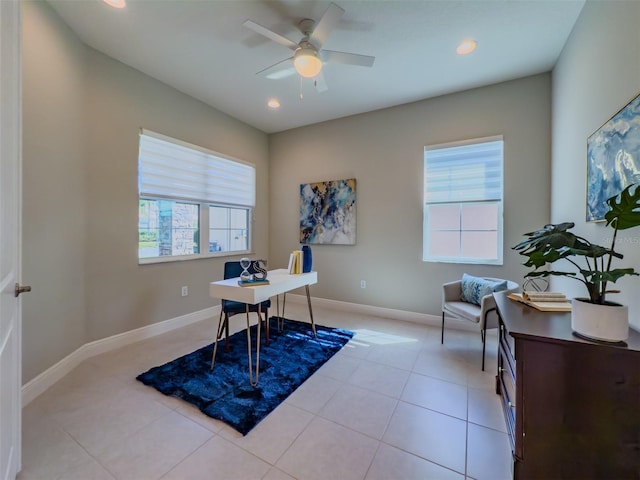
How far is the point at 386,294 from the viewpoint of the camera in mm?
3658

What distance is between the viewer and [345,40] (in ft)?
7.70

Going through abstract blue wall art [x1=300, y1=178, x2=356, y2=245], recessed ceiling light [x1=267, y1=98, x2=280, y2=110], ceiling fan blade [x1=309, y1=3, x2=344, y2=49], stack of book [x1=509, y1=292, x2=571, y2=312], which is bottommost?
stack of book [x1=509, y1=292, x2=571, y2=312]

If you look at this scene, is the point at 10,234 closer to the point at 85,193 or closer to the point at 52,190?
the point at 52,190

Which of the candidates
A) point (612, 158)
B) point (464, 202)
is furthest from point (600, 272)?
point (464, 202)

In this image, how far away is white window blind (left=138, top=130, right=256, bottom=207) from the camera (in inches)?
114

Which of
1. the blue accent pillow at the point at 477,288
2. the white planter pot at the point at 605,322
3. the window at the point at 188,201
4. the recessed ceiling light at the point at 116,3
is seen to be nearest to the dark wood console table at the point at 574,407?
the white planter pot at the point at 605,322

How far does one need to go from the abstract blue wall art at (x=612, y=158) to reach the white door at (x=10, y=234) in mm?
2817

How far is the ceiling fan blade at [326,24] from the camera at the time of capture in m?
1.76

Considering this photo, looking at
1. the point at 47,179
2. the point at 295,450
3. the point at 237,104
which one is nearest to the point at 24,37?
the point at 47,179

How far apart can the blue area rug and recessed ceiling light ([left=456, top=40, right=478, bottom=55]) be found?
3058 mm

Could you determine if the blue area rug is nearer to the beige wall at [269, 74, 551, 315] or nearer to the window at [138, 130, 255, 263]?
the beige wall at [269, 74, 551, 315]

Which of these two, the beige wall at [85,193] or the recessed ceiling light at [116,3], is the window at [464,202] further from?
the recessed ceiling light at [116,3]

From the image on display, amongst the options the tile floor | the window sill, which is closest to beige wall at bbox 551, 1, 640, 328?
the tile floor

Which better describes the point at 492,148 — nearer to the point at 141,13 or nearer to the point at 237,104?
the point at 237,104
